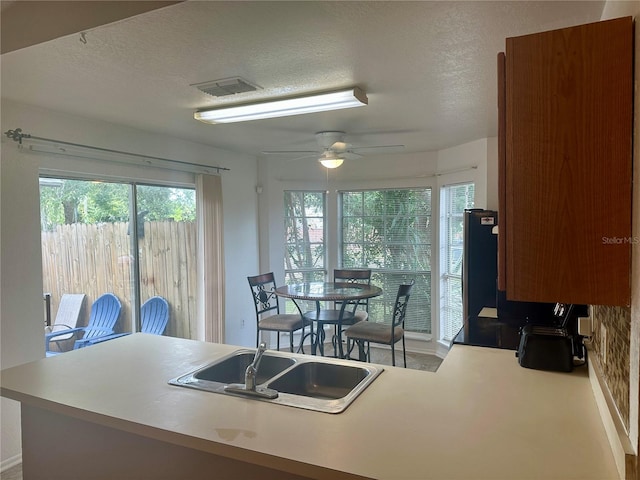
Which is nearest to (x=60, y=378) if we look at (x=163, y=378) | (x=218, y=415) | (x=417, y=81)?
(x=163, y=378)

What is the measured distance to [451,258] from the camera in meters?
4.99

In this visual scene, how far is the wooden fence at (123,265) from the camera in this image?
3.23 m

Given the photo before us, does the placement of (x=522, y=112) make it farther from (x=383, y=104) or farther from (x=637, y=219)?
(x=383, y=104)

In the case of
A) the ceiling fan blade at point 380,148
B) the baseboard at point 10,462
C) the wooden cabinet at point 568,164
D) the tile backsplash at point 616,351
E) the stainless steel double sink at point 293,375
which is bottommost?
the baseboard at point 10,462

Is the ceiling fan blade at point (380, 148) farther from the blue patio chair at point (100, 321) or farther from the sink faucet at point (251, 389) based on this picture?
the sink faucet at point (251, 389)

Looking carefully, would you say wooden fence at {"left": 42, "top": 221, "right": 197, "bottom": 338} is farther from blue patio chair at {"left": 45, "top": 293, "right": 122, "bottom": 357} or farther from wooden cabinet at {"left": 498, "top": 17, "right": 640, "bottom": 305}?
wooden cabinet at {"left": 498, "top": 17, "right": 640, "bottom": 305}

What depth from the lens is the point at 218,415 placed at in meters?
1.39

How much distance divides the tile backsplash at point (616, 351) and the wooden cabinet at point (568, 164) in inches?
5.2

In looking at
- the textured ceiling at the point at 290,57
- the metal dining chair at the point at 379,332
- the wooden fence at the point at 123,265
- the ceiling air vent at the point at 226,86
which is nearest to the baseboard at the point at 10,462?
the wooden fence at the point at 123,265

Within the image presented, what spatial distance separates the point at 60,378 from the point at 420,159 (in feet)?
14.4

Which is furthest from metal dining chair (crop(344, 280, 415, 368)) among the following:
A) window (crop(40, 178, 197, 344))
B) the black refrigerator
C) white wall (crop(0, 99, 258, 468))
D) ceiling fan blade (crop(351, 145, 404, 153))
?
white wall (crop(0, 99, 258, 468))

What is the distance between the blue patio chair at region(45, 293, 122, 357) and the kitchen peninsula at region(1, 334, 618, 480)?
1.61 metres

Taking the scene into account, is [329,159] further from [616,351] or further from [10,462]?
[10,462]

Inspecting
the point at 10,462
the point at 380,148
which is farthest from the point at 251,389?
the point at 380,148
